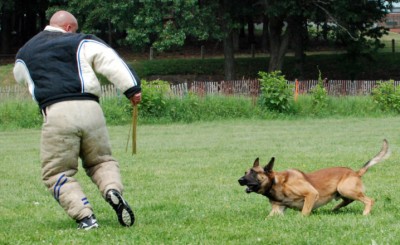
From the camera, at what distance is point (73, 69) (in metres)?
7.78

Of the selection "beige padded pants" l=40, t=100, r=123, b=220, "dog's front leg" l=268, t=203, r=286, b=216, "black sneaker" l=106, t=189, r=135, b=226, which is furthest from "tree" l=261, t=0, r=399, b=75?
"black sneaker" l=106, t=189, r=135, b=226

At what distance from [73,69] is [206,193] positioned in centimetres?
368

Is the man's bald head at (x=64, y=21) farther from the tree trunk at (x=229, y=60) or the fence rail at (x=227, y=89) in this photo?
the tree trunk at (x=229, y=60)

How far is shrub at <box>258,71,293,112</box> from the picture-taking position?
28578 millimetres

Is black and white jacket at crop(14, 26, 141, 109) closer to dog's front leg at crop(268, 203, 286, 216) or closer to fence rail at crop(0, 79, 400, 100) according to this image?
dog's front leg at crop(268, 203, 286, 216)

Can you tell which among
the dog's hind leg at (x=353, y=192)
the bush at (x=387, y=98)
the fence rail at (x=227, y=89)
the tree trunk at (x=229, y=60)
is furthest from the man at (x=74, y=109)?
the tree trunk at (x=229, y=60)

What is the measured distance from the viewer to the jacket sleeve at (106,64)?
775 centimetres

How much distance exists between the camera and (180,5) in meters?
40.1

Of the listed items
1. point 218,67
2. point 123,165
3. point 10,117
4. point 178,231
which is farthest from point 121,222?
point 218,67

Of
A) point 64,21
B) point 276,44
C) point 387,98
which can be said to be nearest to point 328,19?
point 276,44

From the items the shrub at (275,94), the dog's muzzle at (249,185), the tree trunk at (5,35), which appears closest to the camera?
the dog's muzzle at (249,185)

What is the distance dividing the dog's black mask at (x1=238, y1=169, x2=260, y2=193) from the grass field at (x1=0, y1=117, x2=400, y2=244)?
308 mm

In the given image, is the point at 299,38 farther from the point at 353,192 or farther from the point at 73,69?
the point at 73,69

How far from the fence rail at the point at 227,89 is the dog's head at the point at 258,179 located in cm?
2029
